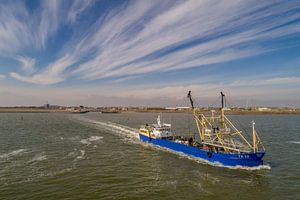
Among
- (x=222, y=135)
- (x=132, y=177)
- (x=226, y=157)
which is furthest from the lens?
(x=222, y=135)

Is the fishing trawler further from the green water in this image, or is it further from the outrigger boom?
the green water

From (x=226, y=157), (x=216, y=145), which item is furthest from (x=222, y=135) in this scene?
(x=226, y=157)

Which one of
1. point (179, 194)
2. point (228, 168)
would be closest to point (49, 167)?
point (179, 194)

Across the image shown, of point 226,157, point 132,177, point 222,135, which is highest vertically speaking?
point 222,135

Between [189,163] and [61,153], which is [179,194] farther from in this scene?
[61,153]

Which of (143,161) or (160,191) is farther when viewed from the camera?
(143,161)

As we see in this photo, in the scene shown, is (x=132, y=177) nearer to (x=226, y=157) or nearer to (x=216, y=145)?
(x=226, y=157)

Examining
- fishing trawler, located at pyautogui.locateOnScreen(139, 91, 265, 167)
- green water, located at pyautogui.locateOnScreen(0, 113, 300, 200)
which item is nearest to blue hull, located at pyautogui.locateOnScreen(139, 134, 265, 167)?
fishing trawler, located at pyautogui.locateOnScreen(139, 91, 265, 167)

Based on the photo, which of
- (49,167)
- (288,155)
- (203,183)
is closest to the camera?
(203,183)

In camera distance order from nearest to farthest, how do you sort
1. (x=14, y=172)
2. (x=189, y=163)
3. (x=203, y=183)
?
1. (x=203, y=183)
2. (x=14, y=172)
3. (x=189, y=163)
